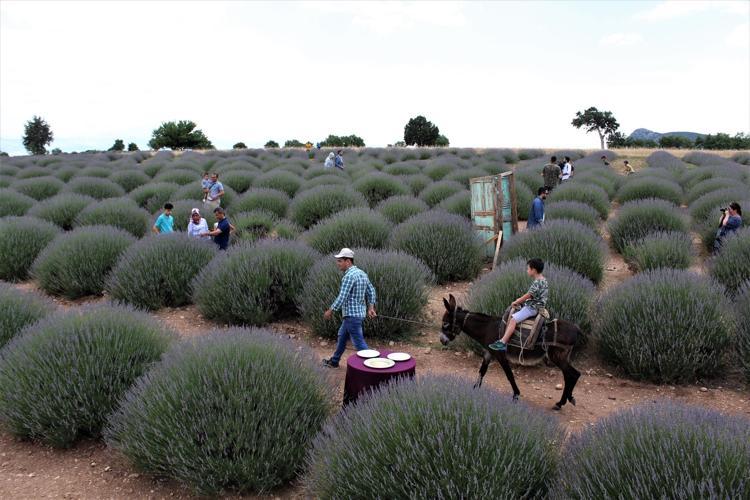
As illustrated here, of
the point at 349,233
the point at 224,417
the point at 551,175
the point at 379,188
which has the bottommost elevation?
the point at 224,417

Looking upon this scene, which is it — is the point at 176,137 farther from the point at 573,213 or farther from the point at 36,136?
the point at 573,213

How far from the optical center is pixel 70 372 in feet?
14.8

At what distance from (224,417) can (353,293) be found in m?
1.90

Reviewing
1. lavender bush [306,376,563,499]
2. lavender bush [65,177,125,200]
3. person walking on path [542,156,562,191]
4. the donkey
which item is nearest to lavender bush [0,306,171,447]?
lavender bush [306,376,563,499]

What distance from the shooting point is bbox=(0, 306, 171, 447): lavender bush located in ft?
14.4

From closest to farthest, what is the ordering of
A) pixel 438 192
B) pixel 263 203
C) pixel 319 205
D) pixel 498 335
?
pixel 498 335 < pixel 319 205 < pixel 263 203 < pixel 438 192

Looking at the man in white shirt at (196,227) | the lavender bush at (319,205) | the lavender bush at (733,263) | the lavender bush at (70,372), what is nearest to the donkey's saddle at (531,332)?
the lavender bush at (70,372)

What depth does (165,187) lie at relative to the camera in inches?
624

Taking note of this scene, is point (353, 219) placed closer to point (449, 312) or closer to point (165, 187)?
point (449, 312)

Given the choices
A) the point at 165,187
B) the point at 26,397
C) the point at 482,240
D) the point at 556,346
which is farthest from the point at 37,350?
the point at 165,187

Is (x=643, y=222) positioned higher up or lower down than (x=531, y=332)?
higher up

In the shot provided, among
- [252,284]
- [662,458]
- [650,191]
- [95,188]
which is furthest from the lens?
[95,188]

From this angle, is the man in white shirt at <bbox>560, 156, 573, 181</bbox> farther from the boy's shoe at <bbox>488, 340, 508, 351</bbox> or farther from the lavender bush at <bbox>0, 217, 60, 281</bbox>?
the lavender bush at <bbox>0, 217, 60, 281</bbox>

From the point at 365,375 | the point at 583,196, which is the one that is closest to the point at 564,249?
the point at 365,375
